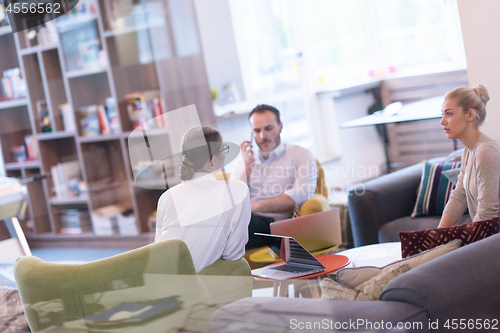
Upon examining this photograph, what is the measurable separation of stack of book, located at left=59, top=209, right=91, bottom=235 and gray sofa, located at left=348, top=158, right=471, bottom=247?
3.60ft

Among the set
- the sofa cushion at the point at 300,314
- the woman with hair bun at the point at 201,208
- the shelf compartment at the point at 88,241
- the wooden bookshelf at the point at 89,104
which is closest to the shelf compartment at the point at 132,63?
the wooden bookshelf at the point at 89,104

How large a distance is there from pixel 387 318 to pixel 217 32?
257cm

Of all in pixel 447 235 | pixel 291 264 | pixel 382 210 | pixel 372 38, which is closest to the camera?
pixel 447 235

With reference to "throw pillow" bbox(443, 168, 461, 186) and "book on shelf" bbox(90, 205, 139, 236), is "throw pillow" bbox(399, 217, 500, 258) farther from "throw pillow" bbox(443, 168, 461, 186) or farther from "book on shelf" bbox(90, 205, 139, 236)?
"book on shelf" bbox(90, 205, 139, 236)

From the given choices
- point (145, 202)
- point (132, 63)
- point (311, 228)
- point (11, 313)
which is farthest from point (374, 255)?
point (132, 63)

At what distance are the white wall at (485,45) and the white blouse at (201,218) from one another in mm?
1097

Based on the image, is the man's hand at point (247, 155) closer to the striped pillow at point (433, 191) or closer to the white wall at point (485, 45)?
the striped pillow at point (433, 191)

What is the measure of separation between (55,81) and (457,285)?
143cm

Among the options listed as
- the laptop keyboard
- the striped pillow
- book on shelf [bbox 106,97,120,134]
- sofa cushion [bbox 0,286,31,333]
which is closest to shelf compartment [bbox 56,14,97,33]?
book on shelf [bbox 106,97,120,134]

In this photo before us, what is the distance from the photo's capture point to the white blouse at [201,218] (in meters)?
1.39

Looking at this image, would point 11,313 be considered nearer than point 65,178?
Yes

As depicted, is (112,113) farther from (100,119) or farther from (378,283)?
(378,283)

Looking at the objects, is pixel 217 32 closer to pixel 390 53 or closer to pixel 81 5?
pixel 81 5

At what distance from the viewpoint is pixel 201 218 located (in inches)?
55.4
